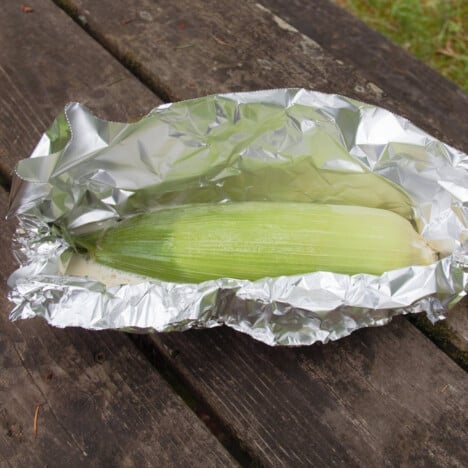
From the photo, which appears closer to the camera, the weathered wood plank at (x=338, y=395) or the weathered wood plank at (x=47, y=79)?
the weathered wood plank at (x=338, y=395)

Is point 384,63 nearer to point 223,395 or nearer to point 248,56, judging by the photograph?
point 248,56

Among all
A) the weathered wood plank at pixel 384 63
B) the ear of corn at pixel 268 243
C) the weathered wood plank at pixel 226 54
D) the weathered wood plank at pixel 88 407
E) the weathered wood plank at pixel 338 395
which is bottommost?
the weathered wood plank at pixel 88 407

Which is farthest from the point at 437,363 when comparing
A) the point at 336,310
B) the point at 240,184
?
the point at 240,184

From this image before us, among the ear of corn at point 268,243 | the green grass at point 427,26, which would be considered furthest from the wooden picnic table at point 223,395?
the green grass at point 427,26

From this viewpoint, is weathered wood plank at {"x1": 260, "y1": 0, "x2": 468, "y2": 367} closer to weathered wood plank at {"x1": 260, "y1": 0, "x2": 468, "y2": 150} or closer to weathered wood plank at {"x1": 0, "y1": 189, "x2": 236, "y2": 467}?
weathered wood plank at {"x1": 260, "y1": 0, "x2": 468, "y2": 150}

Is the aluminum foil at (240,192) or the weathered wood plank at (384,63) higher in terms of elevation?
the weathered wood plank at (384,63)

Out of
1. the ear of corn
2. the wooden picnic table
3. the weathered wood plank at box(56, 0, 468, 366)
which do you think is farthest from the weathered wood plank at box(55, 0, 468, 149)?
the ear of corn

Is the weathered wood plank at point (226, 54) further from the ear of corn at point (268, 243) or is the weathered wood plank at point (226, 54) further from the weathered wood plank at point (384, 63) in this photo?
the ear of corn at point (268, 243)
